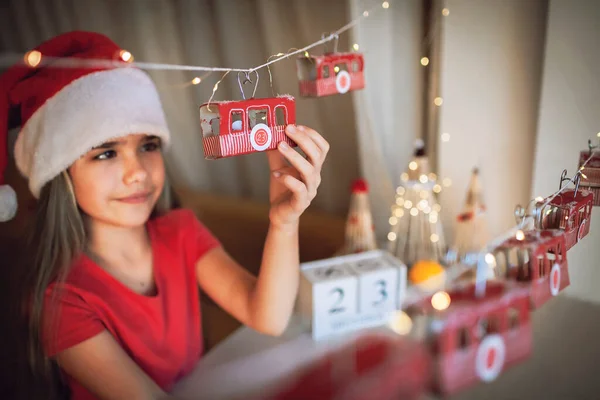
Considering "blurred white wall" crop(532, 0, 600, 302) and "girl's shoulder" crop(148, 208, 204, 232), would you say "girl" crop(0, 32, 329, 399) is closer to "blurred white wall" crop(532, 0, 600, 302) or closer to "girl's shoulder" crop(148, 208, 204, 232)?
"girl's shoulder" crop(148, 208, 204, 232)

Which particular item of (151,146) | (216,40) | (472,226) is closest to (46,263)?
(151,146)

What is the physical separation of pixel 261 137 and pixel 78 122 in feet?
0.94

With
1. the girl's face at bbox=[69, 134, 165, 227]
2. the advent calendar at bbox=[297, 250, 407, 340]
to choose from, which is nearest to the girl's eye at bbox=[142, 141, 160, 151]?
the girl's face at bbox=[69, 134, 165, 227]

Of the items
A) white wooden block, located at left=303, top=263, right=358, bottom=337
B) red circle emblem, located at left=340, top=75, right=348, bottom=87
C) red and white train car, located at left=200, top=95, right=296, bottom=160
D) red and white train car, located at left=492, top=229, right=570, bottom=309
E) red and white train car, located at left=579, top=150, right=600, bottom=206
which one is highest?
red circle emblem, located at left=340, top=75, right=348, bottom=87

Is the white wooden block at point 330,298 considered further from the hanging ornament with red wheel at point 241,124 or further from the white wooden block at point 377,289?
the hanging ornament with red wheel at point 241,124

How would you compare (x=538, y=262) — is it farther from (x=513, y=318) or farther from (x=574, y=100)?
(x=574, y=100)

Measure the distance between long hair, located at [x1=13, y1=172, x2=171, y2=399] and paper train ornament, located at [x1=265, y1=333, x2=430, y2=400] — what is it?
0.35m

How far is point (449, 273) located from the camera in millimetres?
839

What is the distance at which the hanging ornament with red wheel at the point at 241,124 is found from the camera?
1.32 feet

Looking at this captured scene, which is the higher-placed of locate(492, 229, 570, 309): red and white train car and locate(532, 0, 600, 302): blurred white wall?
locate(532, 0, 600, 302): blurred white wall

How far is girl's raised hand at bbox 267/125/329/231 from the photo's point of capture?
1.47 feet

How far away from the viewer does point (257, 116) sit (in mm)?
418

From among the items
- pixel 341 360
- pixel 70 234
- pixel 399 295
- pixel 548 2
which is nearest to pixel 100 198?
pixel 70 234

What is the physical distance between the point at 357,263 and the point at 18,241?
573 millimetres
